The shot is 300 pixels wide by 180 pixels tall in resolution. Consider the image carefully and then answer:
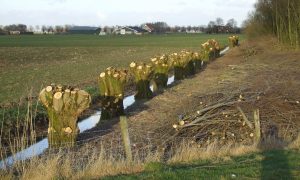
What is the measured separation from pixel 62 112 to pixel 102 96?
509 centimetres

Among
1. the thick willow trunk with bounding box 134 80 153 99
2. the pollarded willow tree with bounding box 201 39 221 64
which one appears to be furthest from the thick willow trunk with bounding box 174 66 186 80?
the pollarded willow tree with bounding box 201 39 221 64

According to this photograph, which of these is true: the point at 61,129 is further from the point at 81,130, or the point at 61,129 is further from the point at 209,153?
the point at 209,153

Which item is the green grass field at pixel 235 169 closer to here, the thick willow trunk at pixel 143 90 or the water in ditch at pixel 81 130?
the water in ditch at pixel 81 130

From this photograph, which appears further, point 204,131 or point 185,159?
point 204,131

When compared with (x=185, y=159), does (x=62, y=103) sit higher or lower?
higher

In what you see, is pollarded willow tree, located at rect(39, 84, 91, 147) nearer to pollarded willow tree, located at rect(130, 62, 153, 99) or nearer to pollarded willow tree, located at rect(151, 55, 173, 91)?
pollarded willow tree, located at rect(130, 62, 153, 99)

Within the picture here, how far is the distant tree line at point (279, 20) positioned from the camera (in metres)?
44.8

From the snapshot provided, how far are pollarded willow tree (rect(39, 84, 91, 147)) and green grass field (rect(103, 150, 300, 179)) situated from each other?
4.42 meters

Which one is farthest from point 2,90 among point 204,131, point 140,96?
point 204,131

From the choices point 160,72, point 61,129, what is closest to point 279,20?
point 160,72

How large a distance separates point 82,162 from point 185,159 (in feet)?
7.07

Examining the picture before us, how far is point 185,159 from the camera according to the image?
1038 cm

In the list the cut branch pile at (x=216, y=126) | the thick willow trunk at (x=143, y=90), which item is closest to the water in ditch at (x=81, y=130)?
the thick willow trunk at (x=143, y=90)

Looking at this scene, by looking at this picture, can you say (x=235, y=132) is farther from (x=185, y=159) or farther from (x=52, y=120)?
(x=52, y=120)
